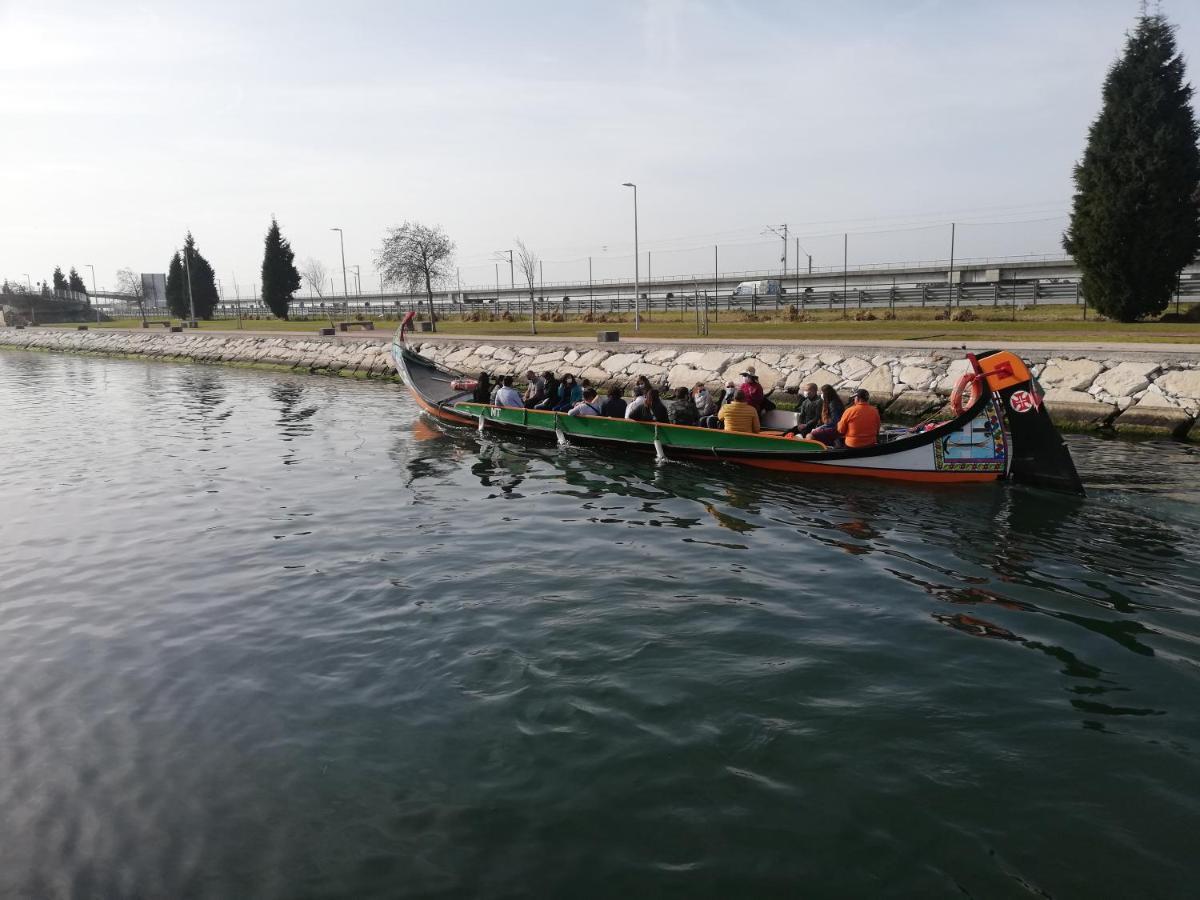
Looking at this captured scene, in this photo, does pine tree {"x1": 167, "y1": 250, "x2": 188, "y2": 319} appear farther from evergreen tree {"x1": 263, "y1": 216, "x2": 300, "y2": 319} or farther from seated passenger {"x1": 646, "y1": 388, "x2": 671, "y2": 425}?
seated passenger {"x1": 646, "y1": 388, "x2": 671, "y2": 425}

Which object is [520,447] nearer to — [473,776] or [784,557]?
[784,557]

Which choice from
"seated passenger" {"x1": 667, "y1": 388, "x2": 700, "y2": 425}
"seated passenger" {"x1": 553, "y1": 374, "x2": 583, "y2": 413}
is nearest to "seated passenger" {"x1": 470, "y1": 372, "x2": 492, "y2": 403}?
"seated passenger" {"x1": 553, "y1": 374, "x2": 583, "y2": 413}

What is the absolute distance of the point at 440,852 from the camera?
201 inches

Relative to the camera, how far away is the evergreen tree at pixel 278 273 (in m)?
75.1

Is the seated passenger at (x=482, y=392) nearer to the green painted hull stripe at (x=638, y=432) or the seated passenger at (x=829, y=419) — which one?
the green painted hull stripe at (x=638, y=432)

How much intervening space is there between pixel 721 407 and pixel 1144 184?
26.4 meters

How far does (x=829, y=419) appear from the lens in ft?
53.1

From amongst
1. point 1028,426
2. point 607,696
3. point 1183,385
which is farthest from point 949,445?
point 607,696

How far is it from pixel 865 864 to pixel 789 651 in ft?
9.76

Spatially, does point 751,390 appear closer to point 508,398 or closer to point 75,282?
point 508,398

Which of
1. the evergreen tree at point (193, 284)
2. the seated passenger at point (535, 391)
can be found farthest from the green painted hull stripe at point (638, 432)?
the evergreen tree at point (193, 284)

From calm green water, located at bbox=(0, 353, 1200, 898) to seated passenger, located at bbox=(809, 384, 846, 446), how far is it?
1833 mm

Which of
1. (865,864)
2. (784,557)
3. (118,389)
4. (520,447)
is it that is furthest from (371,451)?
(118,389)

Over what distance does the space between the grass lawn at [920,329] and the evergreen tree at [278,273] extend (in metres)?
29.9
